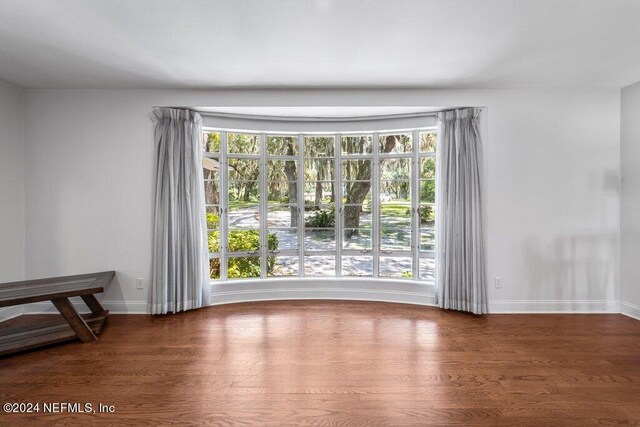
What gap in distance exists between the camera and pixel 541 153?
3.46 meters

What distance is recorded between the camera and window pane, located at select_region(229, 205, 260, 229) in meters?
3.98

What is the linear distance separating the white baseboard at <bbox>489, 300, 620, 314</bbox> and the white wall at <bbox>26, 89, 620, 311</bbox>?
1 cm

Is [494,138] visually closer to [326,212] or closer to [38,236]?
[326,212]

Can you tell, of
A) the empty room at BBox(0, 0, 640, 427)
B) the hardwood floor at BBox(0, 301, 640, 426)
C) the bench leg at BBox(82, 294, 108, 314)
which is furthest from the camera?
the bench leg at BBox(82, 294, 108, 314)

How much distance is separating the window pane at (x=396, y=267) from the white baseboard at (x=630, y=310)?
236cm

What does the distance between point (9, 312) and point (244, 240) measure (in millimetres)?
2680

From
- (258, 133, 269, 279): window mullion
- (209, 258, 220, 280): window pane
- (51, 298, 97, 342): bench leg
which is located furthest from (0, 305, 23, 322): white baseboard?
Result: (258, 133, 269, 279): window mullion

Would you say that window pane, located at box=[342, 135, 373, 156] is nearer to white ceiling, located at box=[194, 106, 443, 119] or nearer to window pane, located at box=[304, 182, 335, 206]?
white ceiling, located at box=[194, 106, 443, 119]

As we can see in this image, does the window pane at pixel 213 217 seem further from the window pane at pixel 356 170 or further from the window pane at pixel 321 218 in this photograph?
the window pane at pixel 356 170

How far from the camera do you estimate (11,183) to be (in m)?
3.32

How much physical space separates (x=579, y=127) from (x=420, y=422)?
3702 millimetres

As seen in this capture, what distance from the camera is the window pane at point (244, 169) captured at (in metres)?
3.98

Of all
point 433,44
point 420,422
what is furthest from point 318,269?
point 433,44

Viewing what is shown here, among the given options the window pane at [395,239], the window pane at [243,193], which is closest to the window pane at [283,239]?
the window pane at [243,193]
